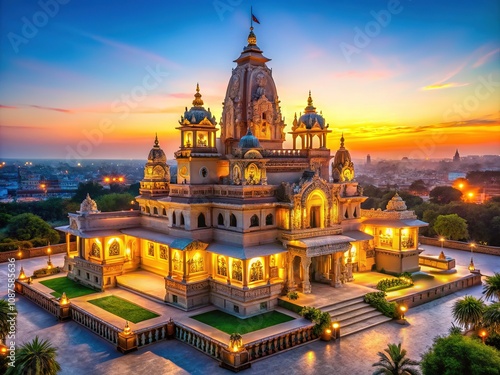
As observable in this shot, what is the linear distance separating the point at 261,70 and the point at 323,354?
21221 mm

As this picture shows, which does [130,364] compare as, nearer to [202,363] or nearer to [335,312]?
[202,363]

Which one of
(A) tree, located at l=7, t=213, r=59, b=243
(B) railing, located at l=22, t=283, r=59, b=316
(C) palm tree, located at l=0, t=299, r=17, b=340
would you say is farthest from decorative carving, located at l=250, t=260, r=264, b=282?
(A) tree, located at l=7, t=213, r=59, b=243

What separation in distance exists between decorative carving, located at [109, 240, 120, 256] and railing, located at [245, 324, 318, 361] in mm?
16084

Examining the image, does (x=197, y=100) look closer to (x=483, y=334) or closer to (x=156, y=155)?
(x=156, y=155)

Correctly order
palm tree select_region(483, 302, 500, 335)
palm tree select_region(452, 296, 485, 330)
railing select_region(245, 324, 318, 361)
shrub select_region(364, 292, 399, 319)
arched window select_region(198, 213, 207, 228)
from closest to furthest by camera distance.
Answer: palm tree select_region(483, 302, 500, 335)
railing select_region(245, 324, 318, 361)
palm tree select_region(452, 296, 485, 330)
shrub select_region(364, 292, 399, 319)
arched window select_region(198, 213, 207, 228)

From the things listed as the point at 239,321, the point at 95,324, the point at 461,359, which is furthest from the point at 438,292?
the point at 95,324

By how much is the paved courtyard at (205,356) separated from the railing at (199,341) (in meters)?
0.29

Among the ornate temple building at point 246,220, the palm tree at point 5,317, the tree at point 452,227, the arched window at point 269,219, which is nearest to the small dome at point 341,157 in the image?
the ornate temple building at point 246,220

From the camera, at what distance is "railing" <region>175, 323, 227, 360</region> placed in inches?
758

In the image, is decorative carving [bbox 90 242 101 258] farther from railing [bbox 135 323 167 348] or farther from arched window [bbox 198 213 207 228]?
railing [bbox 135 323 167 348]

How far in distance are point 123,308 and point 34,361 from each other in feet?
36.5

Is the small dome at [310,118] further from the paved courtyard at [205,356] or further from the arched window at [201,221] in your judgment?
the paved courtyard at [205,356]

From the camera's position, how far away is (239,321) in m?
22.9

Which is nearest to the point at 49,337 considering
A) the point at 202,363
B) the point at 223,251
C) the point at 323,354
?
the point at 202,363
